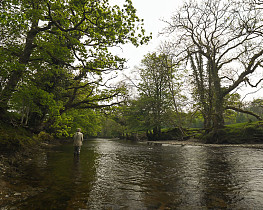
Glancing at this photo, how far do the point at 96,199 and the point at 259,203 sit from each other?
4.20 meters

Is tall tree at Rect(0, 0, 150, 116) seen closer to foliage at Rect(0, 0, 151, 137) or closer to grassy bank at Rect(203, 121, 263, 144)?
foliage at Rect(0, 0, 151, 137)


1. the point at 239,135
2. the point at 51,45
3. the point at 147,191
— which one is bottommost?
the point at 147,191

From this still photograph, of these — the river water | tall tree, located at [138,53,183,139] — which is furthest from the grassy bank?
the river water

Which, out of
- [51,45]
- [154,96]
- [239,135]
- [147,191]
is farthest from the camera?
[154,96]

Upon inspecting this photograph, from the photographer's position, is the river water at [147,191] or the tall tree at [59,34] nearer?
the river water at [147,191]

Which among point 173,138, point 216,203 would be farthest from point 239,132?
point 216,203

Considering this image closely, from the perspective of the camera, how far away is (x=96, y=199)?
4.57m

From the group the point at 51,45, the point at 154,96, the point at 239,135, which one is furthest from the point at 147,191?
the point at 154,96

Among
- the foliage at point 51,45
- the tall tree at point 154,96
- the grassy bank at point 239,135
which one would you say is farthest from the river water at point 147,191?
the tall tree at point 154,96

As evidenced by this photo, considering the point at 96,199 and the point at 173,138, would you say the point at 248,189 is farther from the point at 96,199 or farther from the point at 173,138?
the point at 173,138

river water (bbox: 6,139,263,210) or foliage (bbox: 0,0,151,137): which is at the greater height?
foliage (bbox: 0,0,151,137)

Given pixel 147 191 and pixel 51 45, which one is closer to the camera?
pixel 147 191

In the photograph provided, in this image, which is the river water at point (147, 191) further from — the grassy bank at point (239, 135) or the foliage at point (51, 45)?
the grassy bank at point (239, 135)

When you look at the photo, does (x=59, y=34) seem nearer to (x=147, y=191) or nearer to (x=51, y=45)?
(x=51, y=45)
